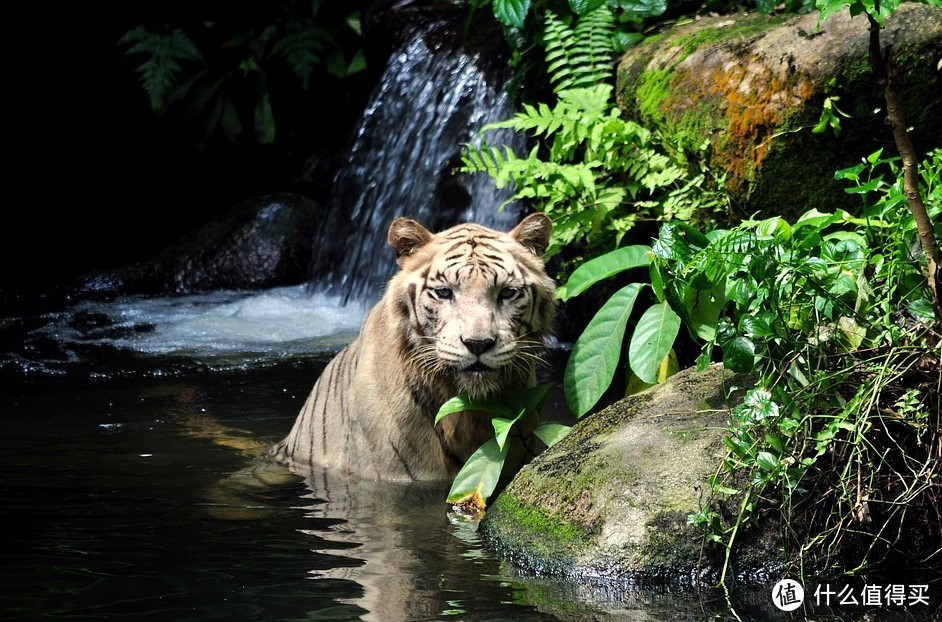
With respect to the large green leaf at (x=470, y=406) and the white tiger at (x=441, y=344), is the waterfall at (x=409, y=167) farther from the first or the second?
the large green leaf at (x=470, y=406)

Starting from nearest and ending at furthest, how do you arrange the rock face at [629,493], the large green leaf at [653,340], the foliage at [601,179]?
the rock face at [629,493] → the large green leaf at [653,340] → the foliage at [601,179]

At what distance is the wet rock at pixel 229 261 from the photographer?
35.1 ft

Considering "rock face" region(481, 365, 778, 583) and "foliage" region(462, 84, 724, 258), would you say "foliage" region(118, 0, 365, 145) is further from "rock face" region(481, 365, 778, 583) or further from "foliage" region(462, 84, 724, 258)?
"rock face" region(481, 365, 778, 583)

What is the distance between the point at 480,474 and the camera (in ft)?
13.8

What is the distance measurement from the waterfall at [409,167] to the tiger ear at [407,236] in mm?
3164

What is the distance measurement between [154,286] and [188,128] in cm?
208

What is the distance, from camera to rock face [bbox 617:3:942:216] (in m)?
5.06

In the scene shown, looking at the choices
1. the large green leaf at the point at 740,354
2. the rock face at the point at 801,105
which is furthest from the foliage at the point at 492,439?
the rock face at the point at 801,105

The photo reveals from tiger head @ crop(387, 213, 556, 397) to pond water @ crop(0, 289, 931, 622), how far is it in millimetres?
553

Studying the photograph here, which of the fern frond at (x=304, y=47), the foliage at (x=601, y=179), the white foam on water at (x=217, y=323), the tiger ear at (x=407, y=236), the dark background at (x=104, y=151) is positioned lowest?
the white foam on water at (x=217, y=323)

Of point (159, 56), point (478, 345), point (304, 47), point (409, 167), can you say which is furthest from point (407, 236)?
point (159, 56)

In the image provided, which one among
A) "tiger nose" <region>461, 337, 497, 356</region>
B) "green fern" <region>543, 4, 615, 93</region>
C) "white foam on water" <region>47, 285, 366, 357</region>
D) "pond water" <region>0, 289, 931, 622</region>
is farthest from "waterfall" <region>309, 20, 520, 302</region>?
"tiger nose" <region>461, 337, 497, 356</region>

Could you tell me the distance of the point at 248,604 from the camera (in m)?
3.04

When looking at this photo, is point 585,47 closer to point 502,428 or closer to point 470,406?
point 470,406
